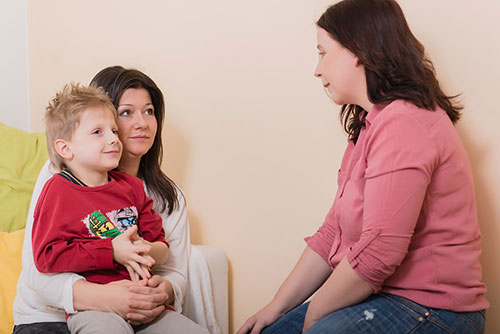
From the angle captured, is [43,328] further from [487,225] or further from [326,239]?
[487,225]

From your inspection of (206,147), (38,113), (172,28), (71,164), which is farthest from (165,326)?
(38,113)

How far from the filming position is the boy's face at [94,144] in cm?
142

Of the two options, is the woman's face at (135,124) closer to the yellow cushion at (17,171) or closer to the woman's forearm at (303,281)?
the yellow cushion at (17,171)

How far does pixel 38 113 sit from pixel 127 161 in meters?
1.00

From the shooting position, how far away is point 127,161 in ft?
5.49

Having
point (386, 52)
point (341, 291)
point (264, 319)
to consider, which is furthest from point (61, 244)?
point (386, 52)

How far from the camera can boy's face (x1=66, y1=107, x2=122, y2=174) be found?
142cm

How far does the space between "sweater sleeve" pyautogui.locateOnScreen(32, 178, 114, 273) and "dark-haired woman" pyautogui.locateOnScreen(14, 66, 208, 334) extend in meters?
0.06

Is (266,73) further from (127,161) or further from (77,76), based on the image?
(77,76)

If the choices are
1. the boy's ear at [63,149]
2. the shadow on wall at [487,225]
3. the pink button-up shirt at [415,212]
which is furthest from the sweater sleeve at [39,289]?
the shadow on wall at [487,225]

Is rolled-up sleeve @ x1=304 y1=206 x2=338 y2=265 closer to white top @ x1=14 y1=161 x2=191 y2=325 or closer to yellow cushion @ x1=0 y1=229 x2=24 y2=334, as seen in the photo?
white top @ x1=14 y1=161 x2=191 y2=325

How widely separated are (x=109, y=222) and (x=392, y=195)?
0.72m

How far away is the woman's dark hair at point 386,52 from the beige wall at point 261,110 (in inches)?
Result: 10.2

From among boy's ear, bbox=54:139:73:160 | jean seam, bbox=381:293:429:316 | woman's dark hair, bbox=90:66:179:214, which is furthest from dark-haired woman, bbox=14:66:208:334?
jean seam, bbox=381:293:429:316
